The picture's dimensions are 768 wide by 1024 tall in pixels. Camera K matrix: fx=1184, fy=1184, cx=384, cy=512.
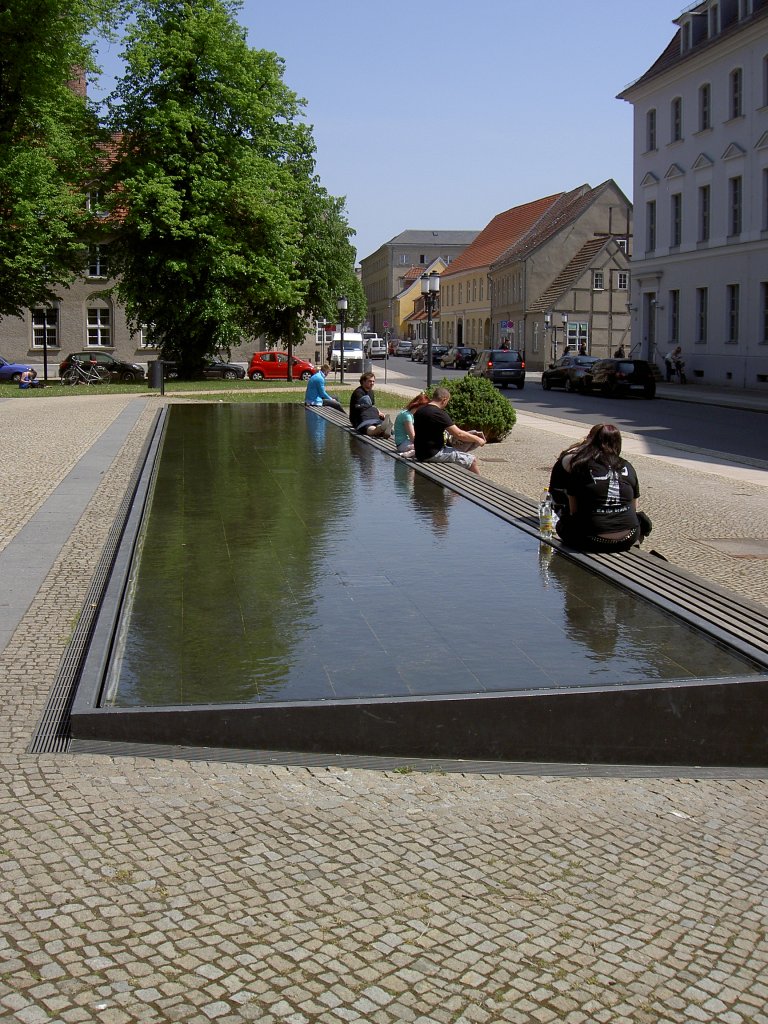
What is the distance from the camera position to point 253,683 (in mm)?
5816

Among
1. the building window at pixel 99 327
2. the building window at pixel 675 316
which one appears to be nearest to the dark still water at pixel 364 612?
the building window at pixel 675 316

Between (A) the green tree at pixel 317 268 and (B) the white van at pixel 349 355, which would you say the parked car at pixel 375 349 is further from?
(A) the green tree at pixel 317 268

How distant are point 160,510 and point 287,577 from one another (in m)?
3.62

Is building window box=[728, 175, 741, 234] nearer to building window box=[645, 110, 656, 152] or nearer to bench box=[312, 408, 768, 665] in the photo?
building window box=[645, 110, 656, 152]

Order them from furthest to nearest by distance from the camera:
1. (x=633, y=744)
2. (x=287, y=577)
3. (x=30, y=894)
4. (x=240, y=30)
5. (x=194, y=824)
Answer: (x=240, y=30)
(x=287, y=577)
(x=633, y=744)
(x=194, y=824)
(x=30, y=894)

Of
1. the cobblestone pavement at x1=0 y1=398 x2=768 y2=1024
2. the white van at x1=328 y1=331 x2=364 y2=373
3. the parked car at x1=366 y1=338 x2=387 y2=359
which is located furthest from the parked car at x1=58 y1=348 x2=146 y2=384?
the cobblestone pavement at x1=0 y1=398 x2=768 y2=1024

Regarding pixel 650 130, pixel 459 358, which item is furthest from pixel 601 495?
pixel 459 358

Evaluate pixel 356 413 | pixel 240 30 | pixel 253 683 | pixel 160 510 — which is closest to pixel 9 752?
pixel 253 683

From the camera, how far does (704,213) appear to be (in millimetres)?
45906

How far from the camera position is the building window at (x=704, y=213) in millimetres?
45625

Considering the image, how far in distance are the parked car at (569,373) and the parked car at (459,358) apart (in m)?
22.4

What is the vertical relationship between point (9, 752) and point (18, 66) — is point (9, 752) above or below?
below

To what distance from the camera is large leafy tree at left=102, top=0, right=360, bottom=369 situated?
4172 centimetres

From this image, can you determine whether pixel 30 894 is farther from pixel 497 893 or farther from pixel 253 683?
pixel 253 683
